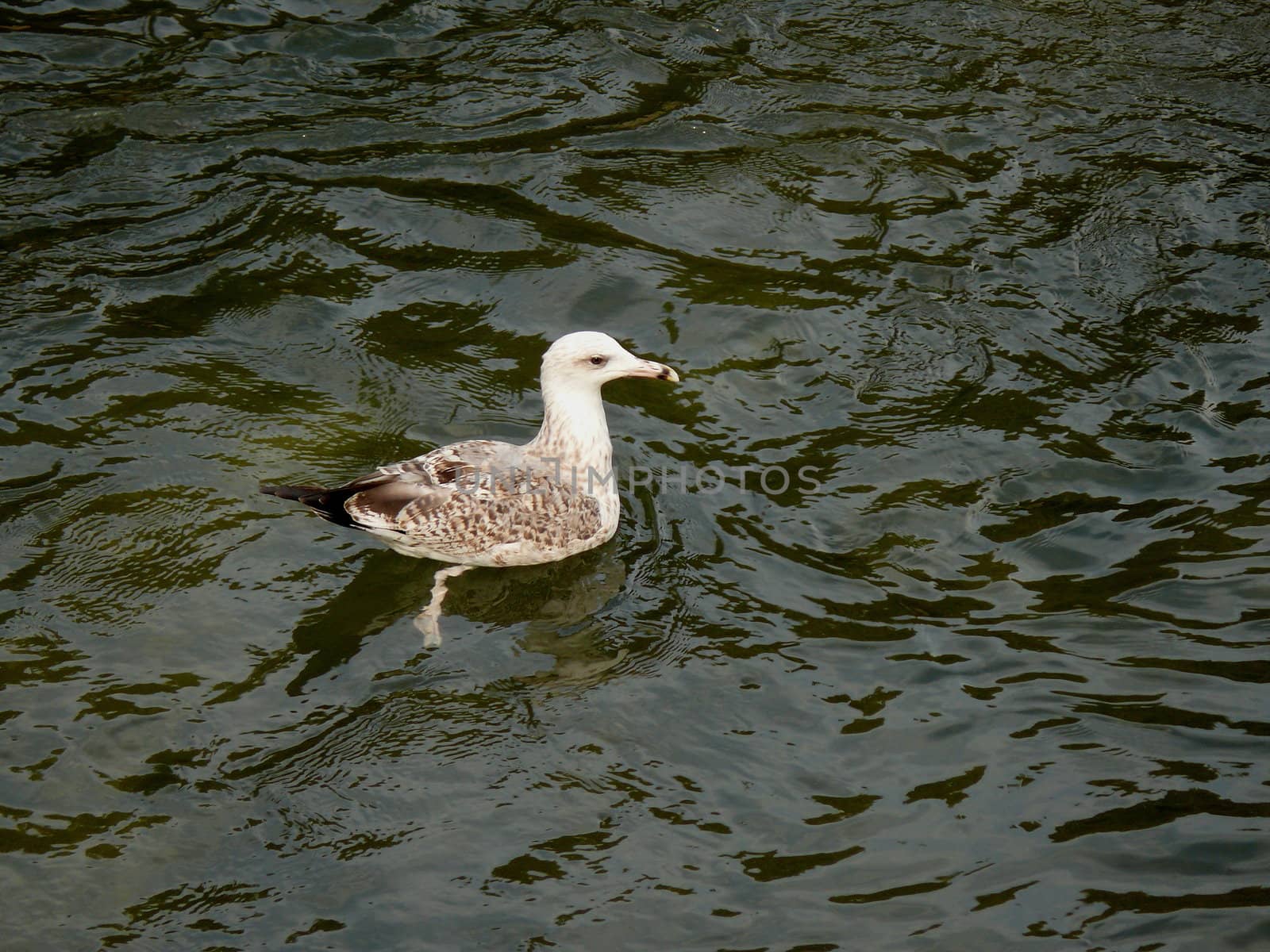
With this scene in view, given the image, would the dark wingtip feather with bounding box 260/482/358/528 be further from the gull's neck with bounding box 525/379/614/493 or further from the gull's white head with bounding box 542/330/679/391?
the gull's white head with bounding box 542/330/679/391

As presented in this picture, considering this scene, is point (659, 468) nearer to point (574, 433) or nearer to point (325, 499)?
point (574, 433)

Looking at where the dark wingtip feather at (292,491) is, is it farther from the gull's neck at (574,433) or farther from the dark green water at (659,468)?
the gull's neck at (574,433)

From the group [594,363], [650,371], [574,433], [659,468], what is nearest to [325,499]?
[574,433]

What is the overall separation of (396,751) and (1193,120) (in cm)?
816

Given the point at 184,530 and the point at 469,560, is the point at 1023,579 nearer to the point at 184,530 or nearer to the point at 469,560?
the point at 469,560

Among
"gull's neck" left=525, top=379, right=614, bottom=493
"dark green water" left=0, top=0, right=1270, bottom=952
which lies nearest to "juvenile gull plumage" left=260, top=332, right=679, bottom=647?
"gull's neck" left=525, top=379, right=614, bottom=493

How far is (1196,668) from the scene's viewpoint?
242 inches

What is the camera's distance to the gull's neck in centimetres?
727

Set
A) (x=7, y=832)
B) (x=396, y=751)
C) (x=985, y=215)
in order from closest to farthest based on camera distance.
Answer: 1. (x=7, y=832)
2. (x=396, y=751)
3. (x=985, y=215)

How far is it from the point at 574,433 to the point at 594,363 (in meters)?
0.43

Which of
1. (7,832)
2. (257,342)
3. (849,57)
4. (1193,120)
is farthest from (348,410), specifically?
(1193,120)

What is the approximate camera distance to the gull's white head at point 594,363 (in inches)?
280

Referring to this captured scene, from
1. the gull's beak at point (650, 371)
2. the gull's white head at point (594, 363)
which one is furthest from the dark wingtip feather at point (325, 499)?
the gull's beak at point (650, 371)

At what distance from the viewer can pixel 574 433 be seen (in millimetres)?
7316
